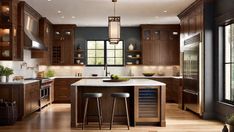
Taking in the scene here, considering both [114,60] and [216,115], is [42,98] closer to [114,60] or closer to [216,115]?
[114,60]

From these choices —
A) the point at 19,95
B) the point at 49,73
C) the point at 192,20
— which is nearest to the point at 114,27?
the point at 192,20

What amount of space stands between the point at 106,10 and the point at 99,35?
11.5 feet

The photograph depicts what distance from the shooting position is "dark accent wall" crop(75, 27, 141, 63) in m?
12.9

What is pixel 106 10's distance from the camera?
9.44m

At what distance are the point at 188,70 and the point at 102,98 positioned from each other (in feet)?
9.96

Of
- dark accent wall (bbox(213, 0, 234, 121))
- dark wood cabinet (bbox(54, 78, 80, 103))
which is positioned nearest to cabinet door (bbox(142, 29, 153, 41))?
dark wood cabinet (bbox(54, 78, 80, 103))

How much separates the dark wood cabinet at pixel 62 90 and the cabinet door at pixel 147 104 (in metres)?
5.39

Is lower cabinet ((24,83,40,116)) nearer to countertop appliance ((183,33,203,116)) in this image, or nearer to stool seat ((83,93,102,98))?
stool seat ((83,93,102,98))

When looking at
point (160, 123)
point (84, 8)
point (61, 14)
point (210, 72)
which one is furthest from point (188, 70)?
point (61, 14)

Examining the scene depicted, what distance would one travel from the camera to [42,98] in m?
9.77

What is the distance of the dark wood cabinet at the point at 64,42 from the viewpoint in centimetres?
1252

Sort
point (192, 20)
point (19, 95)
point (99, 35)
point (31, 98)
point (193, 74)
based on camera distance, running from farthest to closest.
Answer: point (99, 35)
point (192, 20)
point (193, 74)
point (31, 98)
point (19, 95)

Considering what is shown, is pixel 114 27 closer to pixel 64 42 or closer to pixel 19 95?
pixel 19 95

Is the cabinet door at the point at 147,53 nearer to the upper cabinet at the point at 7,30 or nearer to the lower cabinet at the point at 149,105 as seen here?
the lower cabinet at the point at 149,105
